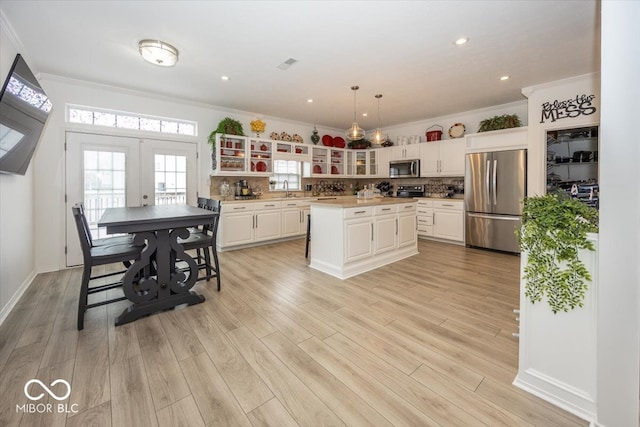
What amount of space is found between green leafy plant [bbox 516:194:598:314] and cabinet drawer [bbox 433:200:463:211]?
401 centimetres

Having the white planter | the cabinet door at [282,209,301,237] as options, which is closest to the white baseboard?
the cabinet door at [282,209,301,237]

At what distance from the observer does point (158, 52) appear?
9.36ft

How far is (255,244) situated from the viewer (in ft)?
17.4

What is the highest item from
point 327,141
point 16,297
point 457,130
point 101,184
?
point 327,141

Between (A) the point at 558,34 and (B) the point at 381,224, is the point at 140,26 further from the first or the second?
(A) the point at 558,34

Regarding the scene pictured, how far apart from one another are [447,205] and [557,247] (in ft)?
14.0

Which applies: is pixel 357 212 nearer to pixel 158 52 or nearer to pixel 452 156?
pixel 158 52

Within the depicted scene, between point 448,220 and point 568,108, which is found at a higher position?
point 568,108

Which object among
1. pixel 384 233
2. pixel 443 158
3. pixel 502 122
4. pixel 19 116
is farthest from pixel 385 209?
pixel 19 116

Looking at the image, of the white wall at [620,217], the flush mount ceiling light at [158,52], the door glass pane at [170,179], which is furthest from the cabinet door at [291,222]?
the white wall at [620,217]

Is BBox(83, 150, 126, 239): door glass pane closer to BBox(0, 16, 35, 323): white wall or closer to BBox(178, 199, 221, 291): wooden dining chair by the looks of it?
BBox(0, 16, 35, 323): white wall

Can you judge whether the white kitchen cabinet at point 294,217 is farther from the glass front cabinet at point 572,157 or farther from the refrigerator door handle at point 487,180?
the glass front cabinet at point 572,157

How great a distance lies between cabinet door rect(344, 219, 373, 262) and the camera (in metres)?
3.45

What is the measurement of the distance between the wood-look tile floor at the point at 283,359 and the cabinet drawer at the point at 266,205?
2.24 metres
